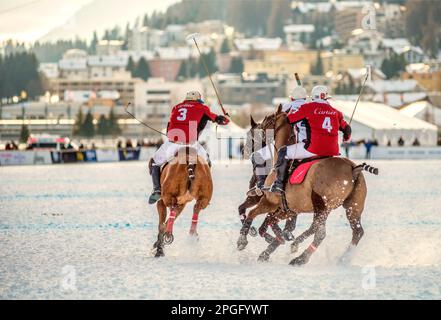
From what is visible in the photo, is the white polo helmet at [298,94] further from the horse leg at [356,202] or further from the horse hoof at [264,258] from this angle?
the horse hoof at [264,258]

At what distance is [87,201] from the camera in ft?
57.5

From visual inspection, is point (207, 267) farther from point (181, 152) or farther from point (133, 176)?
point (133, 176)

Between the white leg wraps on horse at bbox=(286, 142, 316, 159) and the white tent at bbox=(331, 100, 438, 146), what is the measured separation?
4228 cm

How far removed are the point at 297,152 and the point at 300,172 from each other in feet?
0.86

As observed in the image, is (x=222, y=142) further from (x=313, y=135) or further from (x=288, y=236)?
(x=313, y=135)

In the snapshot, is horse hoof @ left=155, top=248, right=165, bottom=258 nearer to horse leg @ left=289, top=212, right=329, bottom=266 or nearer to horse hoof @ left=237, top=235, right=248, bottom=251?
horse hoof @ left=237, top=235, right=248, bottom=251

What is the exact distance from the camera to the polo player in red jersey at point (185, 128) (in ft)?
32.2

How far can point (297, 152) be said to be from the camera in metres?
9.22

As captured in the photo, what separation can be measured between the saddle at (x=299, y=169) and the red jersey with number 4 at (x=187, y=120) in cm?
109

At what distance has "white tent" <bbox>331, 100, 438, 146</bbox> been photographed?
177ft

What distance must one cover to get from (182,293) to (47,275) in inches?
58.6

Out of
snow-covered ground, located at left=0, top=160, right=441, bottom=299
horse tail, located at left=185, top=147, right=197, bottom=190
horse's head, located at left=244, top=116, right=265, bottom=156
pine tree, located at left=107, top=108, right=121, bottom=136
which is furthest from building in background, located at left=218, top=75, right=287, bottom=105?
horse tail, located at left=185, top=147, right=197, bottom=190
